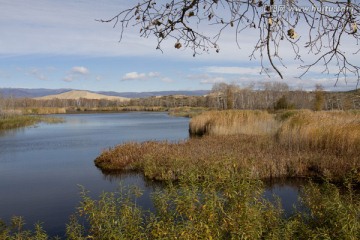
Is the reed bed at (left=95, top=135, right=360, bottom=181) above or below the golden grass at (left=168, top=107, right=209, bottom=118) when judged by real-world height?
below

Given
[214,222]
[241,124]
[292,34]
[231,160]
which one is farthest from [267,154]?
[292,34]

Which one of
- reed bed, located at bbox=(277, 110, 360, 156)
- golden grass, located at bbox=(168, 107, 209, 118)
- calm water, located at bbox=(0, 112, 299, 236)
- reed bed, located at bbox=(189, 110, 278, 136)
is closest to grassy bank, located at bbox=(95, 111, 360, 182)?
reed bed, located at bbox=(277, 110, 360, 156)

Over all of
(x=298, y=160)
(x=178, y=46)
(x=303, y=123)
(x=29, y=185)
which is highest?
(x=178, y=46)

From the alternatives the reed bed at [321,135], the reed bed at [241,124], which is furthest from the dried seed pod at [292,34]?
the reed bed at [241,124]

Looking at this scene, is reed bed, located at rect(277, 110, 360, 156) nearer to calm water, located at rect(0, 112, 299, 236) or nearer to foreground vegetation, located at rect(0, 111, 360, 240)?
foreground vegetation, located at rect(0, 111, 360, 240)

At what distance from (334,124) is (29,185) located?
12889 mm

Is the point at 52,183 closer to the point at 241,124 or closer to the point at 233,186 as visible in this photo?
the point at 233,186

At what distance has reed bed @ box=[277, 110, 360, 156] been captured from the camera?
14.5 metres

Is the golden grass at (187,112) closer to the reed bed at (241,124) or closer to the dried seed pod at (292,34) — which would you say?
the reed bed at (241,124)

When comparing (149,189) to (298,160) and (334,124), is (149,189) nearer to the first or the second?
(298,160)

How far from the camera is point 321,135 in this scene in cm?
1576

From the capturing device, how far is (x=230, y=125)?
→ 950 inches

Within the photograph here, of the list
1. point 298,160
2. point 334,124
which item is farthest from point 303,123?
point 298,160

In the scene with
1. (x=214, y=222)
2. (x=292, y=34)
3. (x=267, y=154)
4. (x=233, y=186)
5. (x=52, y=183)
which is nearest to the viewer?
(x=292, y=34)
